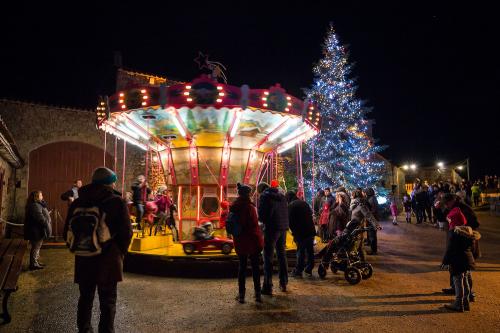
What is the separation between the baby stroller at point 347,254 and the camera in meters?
7.12

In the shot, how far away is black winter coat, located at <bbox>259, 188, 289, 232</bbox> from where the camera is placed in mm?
6160

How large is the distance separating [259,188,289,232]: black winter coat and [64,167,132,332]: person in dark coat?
9.46 feet

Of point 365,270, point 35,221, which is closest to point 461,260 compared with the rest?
point 365,270

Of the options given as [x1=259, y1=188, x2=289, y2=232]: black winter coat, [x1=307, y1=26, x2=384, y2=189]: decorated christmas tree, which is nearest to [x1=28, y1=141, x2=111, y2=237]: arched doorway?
[x1=259, y1=188, x2=289, y2=232]: black winter coat

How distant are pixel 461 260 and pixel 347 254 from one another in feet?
7.54

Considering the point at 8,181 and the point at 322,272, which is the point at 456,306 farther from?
the point at 8,181

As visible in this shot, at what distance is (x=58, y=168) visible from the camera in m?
14.9

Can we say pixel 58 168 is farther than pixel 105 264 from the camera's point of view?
Yes

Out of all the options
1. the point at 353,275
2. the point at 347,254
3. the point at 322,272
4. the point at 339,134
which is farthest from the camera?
the point at 339,134

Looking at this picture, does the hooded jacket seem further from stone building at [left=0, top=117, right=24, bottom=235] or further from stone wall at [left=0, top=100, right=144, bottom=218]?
stone wall at [left=0, top=100, right=144, bottom=218]

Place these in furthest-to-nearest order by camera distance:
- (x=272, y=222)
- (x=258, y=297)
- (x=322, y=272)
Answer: (x=322, y=272)
(x=272, y=222)
(x=258, y=297)

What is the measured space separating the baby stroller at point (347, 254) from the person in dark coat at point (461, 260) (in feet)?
6.34

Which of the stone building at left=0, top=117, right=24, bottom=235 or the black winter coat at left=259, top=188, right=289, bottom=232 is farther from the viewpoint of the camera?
the stone building at left=0, top=117, right=24, bottom=235

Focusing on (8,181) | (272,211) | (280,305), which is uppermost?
(8,181)
